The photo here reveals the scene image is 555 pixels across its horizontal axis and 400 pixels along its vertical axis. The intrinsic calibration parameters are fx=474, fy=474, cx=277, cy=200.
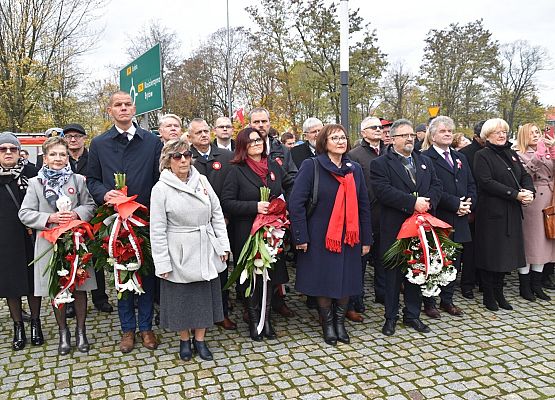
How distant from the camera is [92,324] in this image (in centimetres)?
529

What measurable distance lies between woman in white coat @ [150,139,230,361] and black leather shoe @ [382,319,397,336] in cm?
180

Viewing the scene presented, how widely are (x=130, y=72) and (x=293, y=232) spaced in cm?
952

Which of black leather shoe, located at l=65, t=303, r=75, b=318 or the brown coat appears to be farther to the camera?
the brown coat

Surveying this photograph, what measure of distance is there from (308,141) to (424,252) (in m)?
2.48

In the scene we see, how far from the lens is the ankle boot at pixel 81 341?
452 centimetres

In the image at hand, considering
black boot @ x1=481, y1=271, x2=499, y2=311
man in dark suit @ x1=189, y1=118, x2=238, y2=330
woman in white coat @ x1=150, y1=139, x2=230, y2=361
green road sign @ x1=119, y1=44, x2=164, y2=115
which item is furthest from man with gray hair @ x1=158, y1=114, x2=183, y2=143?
green road sign @ x1=119, y1=44, x2=164, y2=115

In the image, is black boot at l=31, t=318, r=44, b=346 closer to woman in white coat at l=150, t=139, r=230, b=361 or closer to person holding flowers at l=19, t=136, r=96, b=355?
person holding flowers at l=19, t=136, r=96, b=355

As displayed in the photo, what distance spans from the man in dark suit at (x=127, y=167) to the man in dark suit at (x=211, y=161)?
2.10ft

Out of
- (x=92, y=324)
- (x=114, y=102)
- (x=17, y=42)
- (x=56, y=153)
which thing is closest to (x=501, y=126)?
A: (x=114, y=102)

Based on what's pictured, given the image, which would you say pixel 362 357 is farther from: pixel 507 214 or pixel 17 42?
pixel 17 42

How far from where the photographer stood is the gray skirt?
4172 millimetres

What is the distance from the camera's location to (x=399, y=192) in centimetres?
476

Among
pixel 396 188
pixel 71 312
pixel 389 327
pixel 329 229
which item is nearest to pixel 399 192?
pixel 396 188

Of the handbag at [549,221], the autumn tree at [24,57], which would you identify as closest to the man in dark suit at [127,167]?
the handbag at [549,221]
